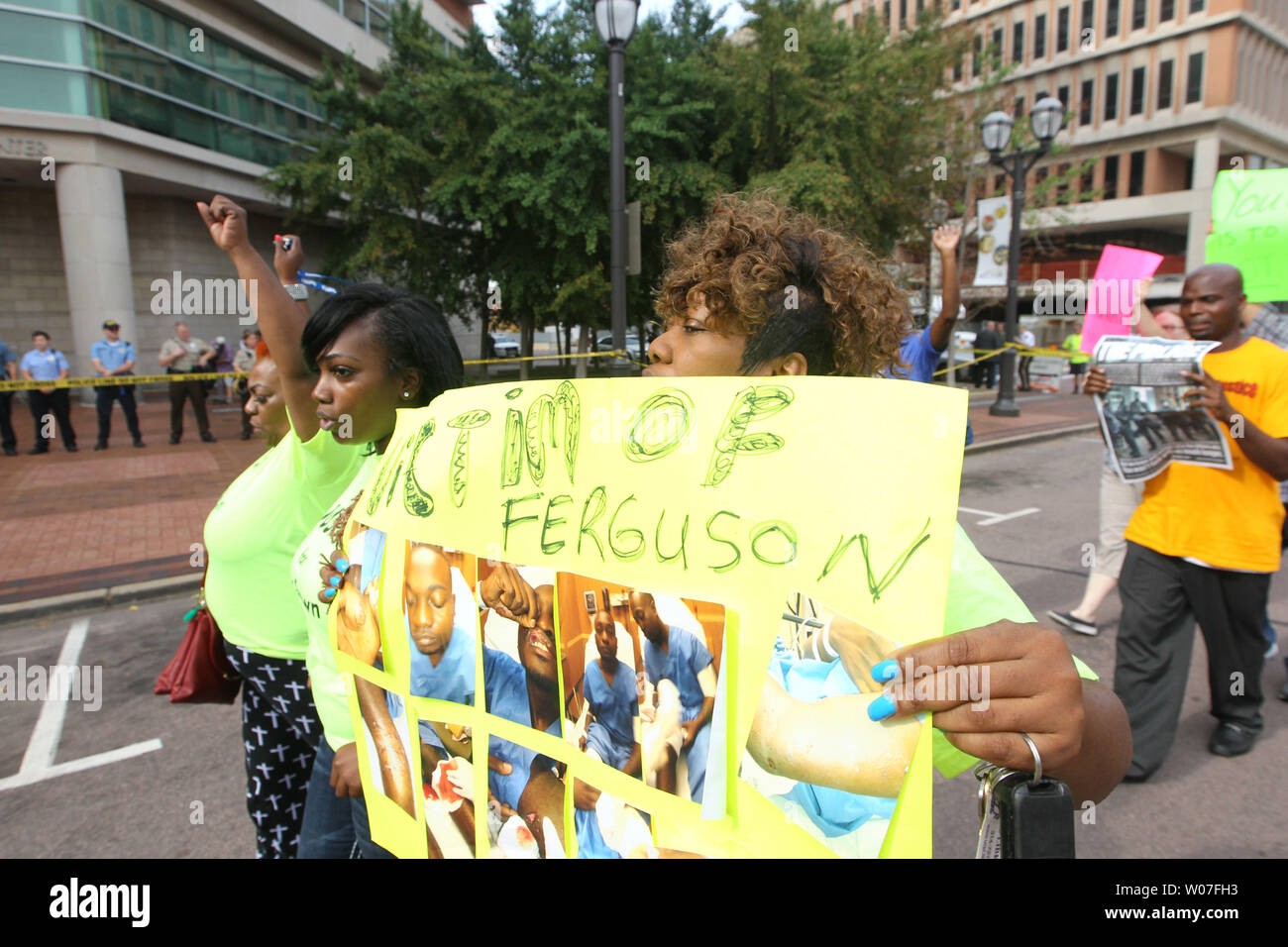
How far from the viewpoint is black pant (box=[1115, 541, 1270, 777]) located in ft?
10.0

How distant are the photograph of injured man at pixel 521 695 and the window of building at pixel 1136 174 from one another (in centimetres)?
4766

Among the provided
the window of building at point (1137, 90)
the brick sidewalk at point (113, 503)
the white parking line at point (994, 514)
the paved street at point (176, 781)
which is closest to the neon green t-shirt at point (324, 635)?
the paved street at point (176, 781)

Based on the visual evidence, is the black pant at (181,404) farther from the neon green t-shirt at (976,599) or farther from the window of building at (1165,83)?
the window of building at (1165,83)

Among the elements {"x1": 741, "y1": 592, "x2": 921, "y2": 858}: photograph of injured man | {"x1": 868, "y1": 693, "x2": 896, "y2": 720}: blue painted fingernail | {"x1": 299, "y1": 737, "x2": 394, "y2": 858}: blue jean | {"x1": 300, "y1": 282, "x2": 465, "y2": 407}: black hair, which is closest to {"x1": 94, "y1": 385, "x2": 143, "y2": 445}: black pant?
{"x1": 300, "y1": 282, "x2": 465, "y2": 407}: black hair

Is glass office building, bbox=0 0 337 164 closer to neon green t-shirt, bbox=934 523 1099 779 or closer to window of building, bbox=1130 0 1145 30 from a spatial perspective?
neon green t-shirt, bbox=934 523 1099 779

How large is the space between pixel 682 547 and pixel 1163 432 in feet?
9.63

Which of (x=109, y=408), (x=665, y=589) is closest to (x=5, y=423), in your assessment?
(x=109, y=408)

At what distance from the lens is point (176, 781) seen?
11.1 feet

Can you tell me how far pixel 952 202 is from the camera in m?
20.3

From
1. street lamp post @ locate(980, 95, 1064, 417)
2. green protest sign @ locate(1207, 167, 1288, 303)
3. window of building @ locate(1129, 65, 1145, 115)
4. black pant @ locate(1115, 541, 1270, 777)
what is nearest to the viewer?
black pant @ locate(1115, 541, 1270, 777)

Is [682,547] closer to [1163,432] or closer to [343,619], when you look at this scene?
[343,619]

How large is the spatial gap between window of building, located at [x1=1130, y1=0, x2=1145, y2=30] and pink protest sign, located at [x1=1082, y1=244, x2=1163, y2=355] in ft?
146

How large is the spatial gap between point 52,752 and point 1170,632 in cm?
496

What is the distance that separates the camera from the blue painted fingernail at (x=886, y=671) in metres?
0.82
